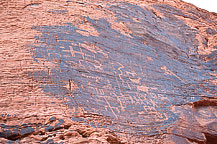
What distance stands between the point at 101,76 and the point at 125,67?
752 millimetres

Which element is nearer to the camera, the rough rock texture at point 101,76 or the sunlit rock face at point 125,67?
the rough rock texture at point 101,76

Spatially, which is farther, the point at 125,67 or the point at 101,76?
the point at 125,67

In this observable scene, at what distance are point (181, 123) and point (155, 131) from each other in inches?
30.2

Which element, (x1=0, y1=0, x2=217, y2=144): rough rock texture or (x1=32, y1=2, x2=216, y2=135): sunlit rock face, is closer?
(x1=0, y1=0, x2=217, y2=144): rough rock texture

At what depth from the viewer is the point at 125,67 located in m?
4.83

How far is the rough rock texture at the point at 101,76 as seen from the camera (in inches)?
138

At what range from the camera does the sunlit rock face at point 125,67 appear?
13.0 feet

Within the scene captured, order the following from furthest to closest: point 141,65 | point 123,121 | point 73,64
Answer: point 141,65 < point 73,64 < point 123,121

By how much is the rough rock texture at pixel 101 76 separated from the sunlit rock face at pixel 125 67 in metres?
0.02

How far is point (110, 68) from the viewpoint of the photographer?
4.62 m

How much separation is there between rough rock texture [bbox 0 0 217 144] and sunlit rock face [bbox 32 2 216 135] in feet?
0.07

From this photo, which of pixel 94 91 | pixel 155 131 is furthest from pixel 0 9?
pixel 155 131

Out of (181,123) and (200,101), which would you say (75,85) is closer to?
(181,123)

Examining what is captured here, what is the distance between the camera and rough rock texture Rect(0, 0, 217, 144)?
3.50m
